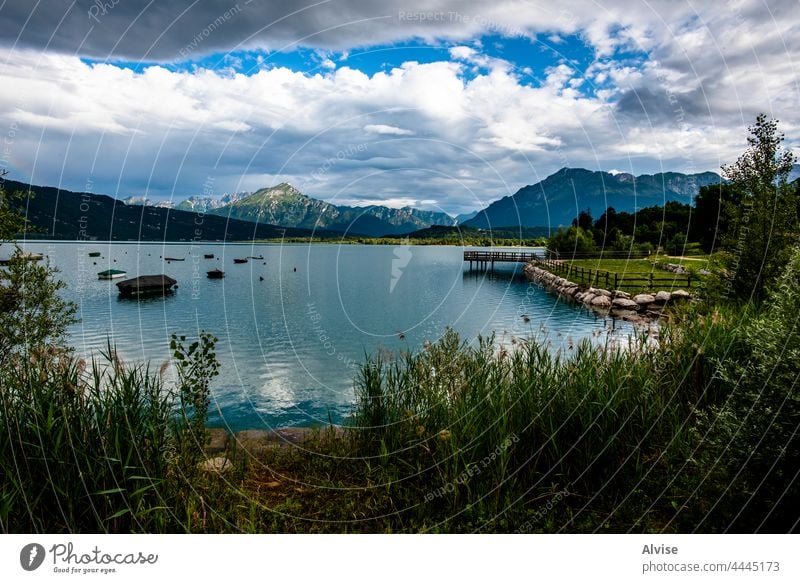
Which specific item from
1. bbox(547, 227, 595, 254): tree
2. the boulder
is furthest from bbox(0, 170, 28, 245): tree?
bbox(547, 227, 595, 254): tree

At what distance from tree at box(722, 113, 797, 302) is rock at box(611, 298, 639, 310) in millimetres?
24847

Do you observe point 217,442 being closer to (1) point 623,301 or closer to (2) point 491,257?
(1) point 623,301

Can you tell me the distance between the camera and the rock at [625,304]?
35781 millimetres

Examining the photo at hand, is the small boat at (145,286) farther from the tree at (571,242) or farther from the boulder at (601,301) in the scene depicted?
the tree at (571,242)

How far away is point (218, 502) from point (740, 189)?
566 inches

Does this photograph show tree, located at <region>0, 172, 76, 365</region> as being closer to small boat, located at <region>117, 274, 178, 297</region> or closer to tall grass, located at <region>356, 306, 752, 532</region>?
tall grass, located at <region>356, 306, 752, 532</region>

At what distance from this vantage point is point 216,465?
550 centimetres

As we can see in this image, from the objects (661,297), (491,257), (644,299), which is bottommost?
(644,299)

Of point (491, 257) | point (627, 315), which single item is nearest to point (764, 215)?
point (627, 315)

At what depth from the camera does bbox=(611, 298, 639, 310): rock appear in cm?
3578

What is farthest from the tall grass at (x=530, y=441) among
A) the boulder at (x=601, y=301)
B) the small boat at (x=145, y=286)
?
the small boat at (x=145, y=286)

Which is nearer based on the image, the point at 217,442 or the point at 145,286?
the point at 217,442

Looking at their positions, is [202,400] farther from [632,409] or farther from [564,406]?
[632,409]

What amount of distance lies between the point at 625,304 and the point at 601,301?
230 cm
